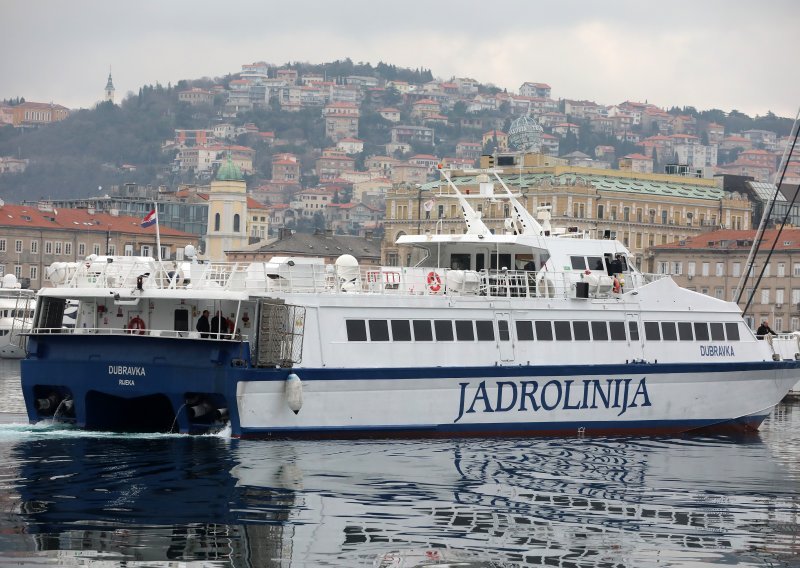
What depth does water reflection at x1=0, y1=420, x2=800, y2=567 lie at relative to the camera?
2083 cm

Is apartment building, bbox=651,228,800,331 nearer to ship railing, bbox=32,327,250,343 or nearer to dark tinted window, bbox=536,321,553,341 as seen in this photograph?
dark tinted window, bbox=536,321,553,341

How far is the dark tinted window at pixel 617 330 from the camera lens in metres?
34.8

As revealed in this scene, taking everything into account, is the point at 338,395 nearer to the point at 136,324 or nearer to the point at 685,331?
the point at 136,324

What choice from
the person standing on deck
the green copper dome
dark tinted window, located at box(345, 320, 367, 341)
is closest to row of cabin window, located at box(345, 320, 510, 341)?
dark tinted window, located at box(345, 320, 367, 341)

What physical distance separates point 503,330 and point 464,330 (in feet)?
3.31

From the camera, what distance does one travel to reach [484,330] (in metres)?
32.9

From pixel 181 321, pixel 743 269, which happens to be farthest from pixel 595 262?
→ pixel 743 269

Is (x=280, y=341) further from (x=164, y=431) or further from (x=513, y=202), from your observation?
(x=513, y=202)

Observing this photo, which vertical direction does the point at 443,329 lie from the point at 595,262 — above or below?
below

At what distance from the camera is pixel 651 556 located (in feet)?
69.1

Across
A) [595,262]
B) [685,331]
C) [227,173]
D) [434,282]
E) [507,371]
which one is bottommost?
[507,371]

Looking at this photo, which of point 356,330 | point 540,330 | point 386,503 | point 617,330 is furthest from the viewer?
point 617,330

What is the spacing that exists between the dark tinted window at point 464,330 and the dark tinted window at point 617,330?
377cm

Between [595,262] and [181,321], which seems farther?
[595,262]
